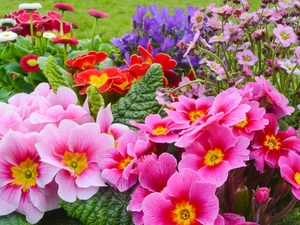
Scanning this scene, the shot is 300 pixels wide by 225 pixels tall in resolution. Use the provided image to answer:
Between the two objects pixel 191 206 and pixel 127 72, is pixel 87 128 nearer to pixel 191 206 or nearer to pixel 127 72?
pixel 191 206

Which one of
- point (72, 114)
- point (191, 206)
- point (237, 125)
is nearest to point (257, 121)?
point (237, 125)

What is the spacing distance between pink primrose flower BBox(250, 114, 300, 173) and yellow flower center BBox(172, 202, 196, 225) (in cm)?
16

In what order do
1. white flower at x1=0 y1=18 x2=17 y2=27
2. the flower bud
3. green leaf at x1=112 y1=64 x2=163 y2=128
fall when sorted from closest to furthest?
the flower bud < green leaf at x1=112 y1=64 x2=163 y2=128 < white flower at x1=0 y1=18 x2=17 y2=27

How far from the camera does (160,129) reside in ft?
3.28

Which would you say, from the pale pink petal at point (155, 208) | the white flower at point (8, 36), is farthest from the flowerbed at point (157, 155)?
the white flower at point (8, 36)

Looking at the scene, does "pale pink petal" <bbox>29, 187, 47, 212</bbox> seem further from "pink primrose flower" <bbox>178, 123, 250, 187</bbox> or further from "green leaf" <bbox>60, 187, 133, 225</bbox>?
"pink primrose flower" <bbox>178, 123, 250, 187</bbox>

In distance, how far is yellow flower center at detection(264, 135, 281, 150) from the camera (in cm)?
94

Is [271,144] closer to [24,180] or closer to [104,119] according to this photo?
[104,119]

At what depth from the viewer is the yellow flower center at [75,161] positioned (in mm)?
978

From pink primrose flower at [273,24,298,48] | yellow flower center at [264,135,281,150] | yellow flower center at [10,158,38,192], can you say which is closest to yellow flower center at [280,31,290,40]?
pink primrose flower at [273,24,298,48]

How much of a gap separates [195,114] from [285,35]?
260 mm

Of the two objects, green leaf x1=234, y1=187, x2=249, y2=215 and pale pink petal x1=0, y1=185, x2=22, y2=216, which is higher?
green leaf x1=234, y1=187, x2=249, y2=215

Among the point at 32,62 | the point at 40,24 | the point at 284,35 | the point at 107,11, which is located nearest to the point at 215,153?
the point at 284,35

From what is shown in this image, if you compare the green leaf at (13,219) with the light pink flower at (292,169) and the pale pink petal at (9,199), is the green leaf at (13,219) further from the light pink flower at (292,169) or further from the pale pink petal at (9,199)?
the light pink flower at (292,169)
